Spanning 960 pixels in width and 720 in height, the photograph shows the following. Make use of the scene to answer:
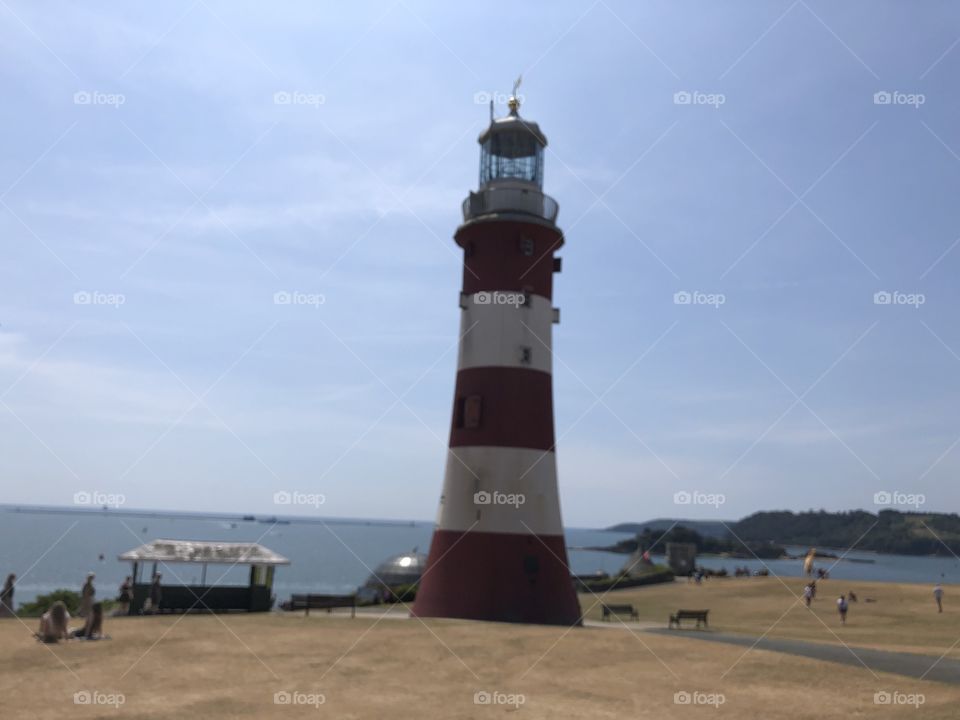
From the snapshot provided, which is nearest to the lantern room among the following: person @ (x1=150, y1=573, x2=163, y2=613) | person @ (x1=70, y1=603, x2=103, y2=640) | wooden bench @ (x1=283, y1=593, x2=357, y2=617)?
wooden bench @ (x1=283, y1=593, x2=357, y2=617)

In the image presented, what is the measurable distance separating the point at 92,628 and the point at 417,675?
27.1 feet

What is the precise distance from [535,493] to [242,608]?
1151 centimetres

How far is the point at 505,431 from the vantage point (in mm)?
25016

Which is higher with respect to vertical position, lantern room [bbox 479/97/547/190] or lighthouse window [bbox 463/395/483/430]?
lantern room [bbox 479/97/547/190]

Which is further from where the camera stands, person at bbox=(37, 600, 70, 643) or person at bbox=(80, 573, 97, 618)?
person at bbox=(80, 573, 97, 618)

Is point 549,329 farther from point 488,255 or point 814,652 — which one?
point 814,652

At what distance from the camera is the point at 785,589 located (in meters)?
43.7

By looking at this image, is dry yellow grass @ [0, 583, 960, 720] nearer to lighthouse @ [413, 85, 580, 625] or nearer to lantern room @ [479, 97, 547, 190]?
lighthouse @ [413, 85, 580, 625]
